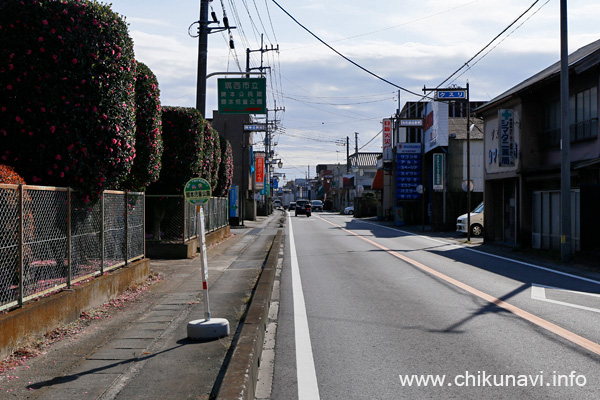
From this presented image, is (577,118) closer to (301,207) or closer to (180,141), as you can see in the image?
(180,141)

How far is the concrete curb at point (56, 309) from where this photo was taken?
5.90 meters

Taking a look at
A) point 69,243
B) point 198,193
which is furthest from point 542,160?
point 69,243

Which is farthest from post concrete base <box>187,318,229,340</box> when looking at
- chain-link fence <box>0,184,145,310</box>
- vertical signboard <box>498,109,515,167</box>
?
vertical signboard <box>498,109,515,167</box>

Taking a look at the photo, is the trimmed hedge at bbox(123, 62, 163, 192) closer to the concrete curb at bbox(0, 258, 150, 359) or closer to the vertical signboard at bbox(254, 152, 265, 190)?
the concrete curb at bbox(0, 258, 150, 359)

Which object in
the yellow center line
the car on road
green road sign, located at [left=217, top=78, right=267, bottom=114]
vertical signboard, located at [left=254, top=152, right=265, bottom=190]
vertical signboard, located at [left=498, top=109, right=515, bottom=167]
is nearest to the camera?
the yellow center line

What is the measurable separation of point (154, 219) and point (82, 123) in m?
8.83

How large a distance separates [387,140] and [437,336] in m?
46.5

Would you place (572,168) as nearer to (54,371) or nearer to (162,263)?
(162,263)

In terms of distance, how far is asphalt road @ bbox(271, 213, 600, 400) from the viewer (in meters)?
5.21

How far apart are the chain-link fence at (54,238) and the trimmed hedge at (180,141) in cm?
599

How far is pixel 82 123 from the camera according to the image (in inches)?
348

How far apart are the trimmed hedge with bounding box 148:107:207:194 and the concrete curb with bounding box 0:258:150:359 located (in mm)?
7189

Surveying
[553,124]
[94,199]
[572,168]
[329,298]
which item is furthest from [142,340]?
[553,124]

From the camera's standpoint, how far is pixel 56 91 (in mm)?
8617
